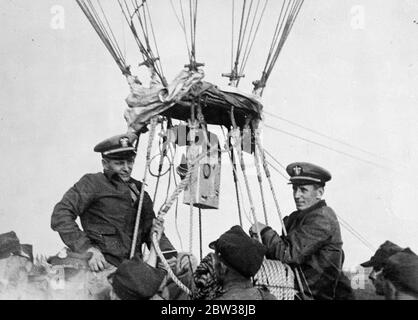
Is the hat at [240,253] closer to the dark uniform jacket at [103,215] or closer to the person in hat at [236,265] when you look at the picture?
the person in hat at [236,265]

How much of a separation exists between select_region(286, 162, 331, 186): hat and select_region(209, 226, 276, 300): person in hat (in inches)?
74.5

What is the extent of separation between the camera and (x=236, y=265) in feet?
11.7

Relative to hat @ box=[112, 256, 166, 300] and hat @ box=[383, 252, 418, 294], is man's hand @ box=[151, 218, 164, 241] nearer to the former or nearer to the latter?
hat @ box=[112, 256, 166, 300]

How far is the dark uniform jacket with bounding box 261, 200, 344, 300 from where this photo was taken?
16.2 feet

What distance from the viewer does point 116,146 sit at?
5355mm

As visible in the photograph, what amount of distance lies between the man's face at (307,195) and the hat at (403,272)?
1.59 metres

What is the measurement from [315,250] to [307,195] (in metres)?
0.62

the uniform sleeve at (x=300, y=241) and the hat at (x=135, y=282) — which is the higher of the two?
the uniform sleeve at (x=300, y=241)

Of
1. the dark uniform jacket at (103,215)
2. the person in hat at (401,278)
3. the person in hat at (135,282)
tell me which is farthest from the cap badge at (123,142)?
the person in hat at (401,278)

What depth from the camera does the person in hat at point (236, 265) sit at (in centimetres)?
356

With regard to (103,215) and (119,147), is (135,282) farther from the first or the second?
(119,147)

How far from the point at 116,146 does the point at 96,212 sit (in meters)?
0.63

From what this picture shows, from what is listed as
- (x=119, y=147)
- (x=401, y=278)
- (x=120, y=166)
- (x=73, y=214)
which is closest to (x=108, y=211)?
(x=73, y=214)

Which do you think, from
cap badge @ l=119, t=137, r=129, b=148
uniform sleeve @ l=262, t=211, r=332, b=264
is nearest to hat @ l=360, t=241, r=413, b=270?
uniform sleeve @ l=262, t=211, r=332, b=264
